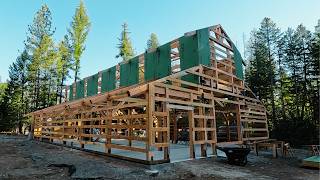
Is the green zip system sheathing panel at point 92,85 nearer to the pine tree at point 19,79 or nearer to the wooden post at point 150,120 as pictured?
the wooden post at point 150,120

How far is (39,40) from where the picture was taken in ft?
108

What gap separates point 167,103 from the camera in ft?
32.6

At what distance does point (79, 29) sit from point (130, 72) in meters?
17.6

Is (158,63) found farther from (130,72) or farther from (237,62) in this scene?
(237,62)

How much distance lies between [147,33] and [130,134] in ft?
109

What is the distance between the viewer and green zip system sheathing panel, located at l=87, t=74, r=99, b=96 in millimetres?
20547

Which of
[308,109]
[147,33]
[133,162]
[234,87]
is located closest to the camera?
[133,162]

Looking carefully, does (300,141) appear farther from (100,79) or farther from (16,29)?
(16,29)

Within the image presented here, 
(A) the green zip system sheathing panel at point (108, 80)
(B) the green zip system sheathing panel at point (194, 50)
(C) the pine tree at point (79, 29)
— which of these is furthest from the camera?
(C) the pine tree at point (79, 29)

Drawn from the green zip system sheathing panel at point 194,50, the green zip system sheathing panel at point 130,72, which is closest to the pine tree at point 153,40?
the green zip system sheathing panel at point 130,72

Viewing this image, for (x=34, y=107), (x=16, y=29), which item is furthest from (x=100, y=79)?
(x=16, y=29)

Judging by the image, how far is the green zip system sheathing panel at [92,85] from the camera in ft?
67.4

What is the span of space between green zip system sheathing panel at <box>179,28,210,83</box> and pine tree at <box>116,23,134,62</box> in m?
22.5

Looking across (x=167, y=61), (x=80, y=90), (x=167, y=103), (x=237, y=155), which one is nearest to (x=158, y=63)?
(x=167, y=61)
